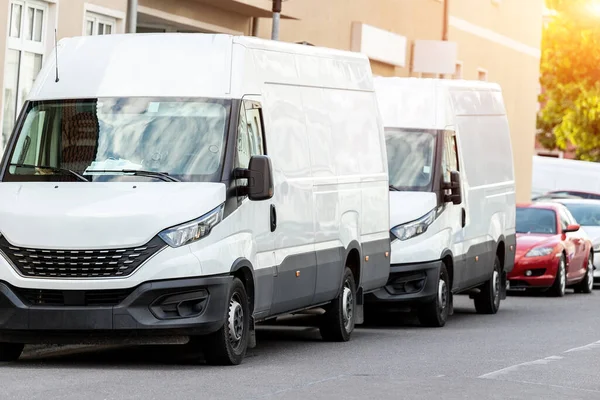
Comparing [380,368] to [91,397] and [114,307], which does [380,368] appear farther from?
[91,397]

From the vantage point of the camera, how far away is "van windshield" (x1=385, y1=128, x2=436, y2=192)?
17.7 meters

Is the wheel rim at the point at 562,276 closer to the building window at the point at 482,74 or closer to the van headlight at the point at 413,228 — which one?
the van headlight at the point at 413,228

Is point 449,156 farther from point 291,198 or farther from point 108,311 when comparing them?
point 108,311

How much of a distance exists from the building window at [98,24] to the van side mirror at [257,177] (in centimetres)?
914

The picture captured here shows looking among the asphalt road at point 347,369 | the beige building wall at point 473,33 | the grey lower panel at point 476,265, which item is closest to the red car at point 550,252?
the grey lower panel at point 476,265

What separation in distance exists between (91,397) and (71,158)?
296cm

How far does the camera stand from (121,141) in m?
12.4

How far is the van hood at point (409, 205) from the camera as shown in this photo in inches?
679

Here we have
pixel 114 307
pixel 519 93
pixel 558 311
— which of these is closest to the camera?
pixel 114 307

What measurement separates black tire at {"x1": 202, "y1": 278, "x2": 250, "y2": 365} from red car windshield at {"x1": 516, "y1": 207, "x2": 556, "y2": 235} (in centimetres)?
1404

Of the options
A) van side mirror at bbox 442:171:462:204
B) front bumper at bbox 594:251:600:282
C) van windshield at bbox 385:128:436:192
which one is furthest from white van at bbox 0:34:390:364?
front bumper at bbox 594:251:600:282

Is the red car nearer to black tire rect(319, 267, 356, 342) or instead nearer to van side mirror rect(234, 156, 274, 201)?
black tire rect(319, 267, 356, 342)

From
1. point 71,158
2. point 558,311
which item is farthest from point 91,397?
point 558,311

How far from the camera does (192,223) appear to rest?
11.7m
